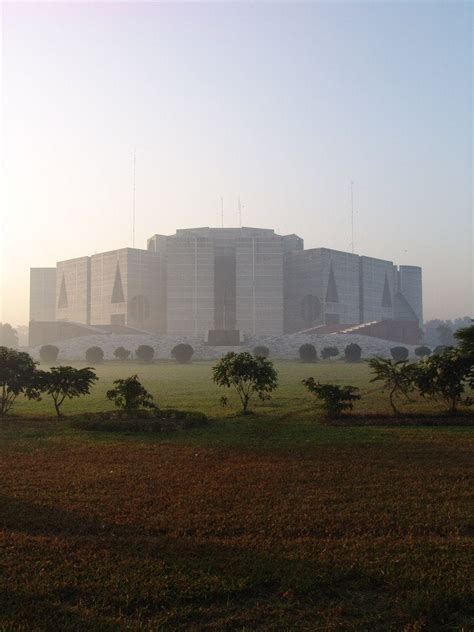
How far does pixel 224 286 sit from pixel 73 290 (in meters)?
25.3

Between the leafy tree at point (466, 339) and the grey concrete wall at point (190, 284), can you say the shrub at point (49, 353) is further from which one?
the leafy tree at point (466, 339)

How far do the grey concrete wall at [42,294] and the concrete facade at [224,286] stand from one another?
443 centimetres

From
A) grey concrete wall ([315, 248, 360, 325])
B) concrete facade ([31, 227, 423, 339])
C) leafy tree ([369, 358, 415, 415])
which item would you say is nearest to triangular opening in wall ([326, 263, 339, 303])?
grey concrete wall ([315, 248, 360, 325])

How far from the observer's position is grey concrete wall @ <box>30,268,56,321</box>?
100 meters

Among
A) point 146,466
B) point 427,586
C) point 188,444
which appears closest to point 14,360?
point 188,444

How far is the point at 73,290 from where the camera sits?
293 ft

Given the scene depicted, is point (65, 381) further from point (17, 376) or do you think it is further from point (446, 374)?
point (446, 374)

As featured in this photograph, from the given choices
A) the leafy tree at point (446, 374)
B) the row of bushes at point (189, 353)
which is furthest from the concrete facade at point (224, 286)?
the leafy tree at point (446, 374)

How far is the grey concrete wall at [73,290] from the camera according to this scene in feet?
286

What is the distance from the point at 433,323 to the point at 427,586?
14240 centimetres

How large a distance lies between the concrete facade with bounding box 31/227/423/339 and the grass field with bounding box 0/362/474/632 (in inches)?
2414

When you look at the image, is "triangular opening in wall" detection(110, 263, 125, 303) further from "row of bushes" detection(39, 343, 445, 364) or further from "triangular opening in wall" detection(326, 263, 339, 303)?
"triangular opening in wall" detection(326, 263, 339, 303)

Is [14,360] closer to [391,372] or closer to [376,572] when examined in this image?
[391,372]

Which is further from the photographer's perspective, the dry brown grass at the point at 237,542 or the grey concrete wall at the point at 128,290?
the grey concrete wall at the point at 128,290
